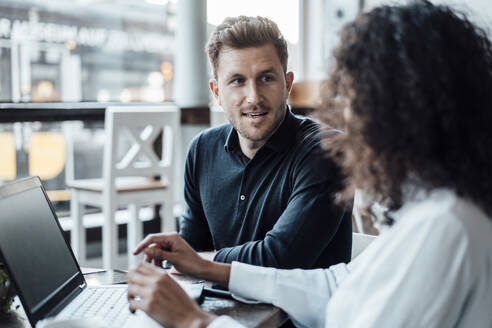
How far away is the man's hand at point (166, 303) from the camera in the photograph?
87 cm

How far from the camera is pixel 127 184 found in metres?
3.31

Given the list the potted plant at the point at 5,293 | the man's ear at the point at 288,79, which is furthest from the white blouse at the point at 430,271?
the man's ear at the point at 288,79

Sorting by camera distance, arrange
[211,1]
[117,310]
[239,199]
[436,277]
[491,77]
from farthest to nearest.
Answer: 1. [211,1]
2. [239,199]
3. [117,310]
4. [491,77]
5. [436,277]

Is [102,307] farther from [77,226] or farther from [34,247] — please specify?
[77,226]

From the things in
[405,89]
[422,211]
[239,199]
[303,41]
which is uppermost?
[303,41]

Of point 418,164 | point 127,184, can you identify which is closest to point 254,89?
point 418,164

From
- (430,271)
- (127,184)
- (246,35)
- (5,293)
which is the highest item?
(246,35)

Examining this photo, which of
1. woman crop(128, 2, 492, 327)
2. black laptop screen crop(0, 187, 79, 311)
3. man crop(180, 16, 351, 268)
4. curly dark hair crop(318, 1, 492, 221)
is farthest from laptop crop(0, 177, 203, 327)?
curly dark hair crop(318, 1, 492, 221)

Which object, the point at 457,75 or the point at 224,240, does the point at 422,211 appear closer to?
the point at 457,75

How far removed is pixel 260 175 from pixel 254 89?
0.24 m

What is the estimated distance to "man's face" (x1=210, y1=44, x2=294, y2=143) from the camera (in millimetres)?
1520

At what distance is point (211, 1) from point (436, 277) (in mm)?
4426

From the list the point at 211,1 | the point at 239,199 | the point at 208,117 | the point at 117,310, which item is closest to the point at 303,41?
the point at 211,1

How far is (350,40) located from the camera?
83 centimetres
